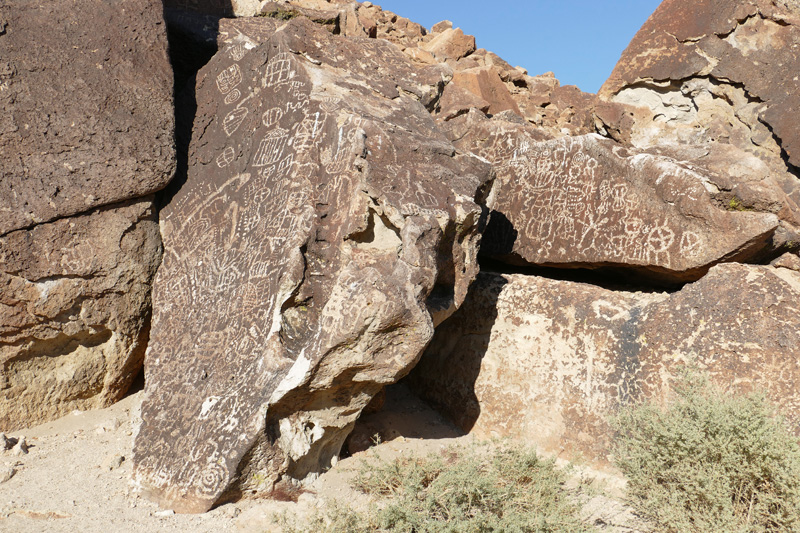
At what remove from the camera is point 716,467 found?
8.20 feet

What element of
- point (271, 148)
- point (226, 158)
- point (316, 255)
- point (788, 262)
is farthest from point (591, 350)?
point (226, 158)

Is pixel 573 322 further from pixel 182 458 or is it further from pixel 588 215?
pixel 182 458

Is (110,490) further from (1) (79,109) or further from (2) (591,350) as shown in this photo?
(2) (591,350)

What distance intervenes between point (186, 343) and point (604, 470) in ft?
6.21

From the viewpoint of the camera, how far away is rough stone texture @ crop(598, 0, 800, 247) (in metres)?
4.89

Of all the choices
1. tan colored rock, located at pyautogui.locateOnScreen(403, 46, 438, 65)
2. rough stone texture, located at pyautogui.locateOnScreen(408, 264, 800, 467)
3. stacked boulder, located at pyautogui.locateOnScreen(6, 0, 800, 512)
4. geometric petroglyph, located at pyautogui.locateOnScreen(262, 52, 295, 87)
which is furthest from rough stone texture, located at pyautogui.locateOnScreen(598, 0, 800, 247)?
geometric petroglyph, located at pyautogui.locateOnScreen(262, 52, 295, 87)

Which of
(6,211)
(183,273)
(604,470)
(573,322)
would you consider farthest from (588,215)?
(6,211)

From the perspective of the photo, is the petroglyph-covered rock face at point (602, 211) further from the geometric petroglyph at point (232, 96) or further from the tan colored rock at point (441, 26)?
the tan colored rock at point (441, 26)

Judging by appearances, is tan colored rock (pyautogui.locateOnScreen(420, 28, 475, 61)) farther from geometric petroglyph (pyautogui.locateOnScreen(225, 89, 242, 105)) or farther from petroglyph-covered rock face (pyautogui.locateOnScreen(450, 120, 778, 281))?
geometric petroglyph (pyautogui.locateOnScreen(225, 89, 242, 105))

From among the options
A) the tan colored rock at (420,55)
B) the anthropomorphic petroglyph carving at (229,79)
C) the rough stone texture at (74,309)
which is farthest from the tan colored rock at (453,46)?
the rough stone texture at (74,309)

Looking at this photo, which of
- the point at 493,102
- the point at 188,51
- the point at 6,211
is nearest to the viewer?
the point at 6,211

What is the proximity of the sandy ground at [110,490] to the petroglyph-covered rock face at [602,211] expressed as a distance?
109 cm

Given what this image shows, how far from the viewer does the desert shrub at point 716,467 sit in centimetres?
238

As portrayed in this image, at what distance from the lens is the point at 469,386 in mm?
3502
